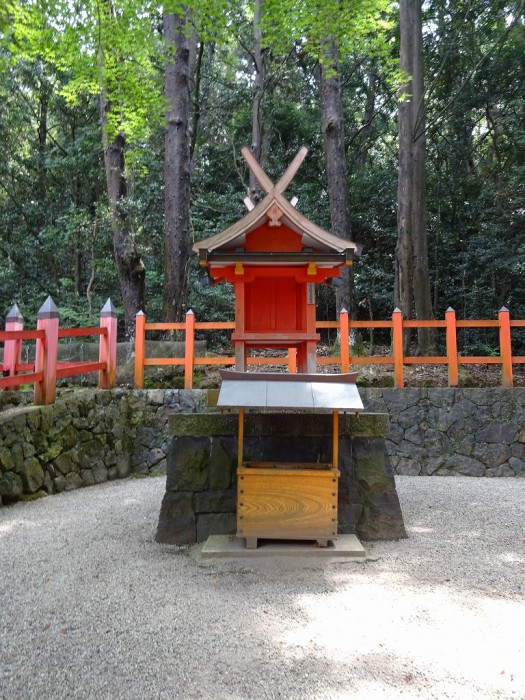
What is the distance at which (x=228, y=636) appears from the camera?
2.46 metres

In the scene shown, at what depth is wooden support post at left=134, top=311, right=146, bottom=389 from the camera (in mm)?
7535

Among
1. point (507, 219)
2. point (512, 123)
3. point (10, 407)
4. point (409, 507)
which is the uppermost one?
point (512, 123)

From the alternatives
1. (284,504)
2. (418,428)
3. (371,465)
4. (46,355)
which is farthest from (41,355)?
(418,428)

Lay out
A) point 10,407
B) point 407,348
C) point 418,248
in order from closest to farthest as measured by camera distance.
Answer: point 10,407
point 407,348
point 418,248

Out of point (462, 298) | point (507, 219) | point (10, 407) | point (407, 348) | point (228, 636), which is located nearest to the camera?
point (228, 636)

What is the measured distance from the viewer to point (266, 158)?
50.0 feet

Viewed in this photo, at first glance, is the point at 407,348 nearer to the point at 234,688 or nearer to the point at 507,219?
the point at 507,219

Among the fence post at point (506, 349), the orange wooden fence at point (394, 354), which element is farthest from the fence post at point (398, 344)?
the fence post at point (506, 349)

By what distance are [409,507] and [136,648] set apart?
3.54m

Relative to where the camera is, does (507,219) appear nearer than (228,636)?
No

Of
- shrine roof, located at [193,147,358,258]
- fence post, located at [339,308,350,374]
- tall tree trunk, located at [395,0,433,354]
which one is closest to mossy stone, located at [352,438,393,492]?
shrine roof, located at [193,147,358,258]

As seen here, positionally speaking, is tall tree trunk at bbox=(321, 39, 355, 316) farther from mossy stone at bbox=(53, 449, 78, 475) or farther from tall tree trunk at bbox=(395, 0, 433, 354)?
mossy stone at bbox=(53, 449, 78, 475)

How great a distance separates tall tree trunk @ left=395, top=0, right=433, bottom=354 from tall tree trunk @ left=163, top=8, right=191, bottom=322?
4.33 meters

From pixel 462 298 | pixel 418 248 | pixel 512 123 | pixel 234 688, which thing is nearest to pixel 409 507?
pixel 234 688
